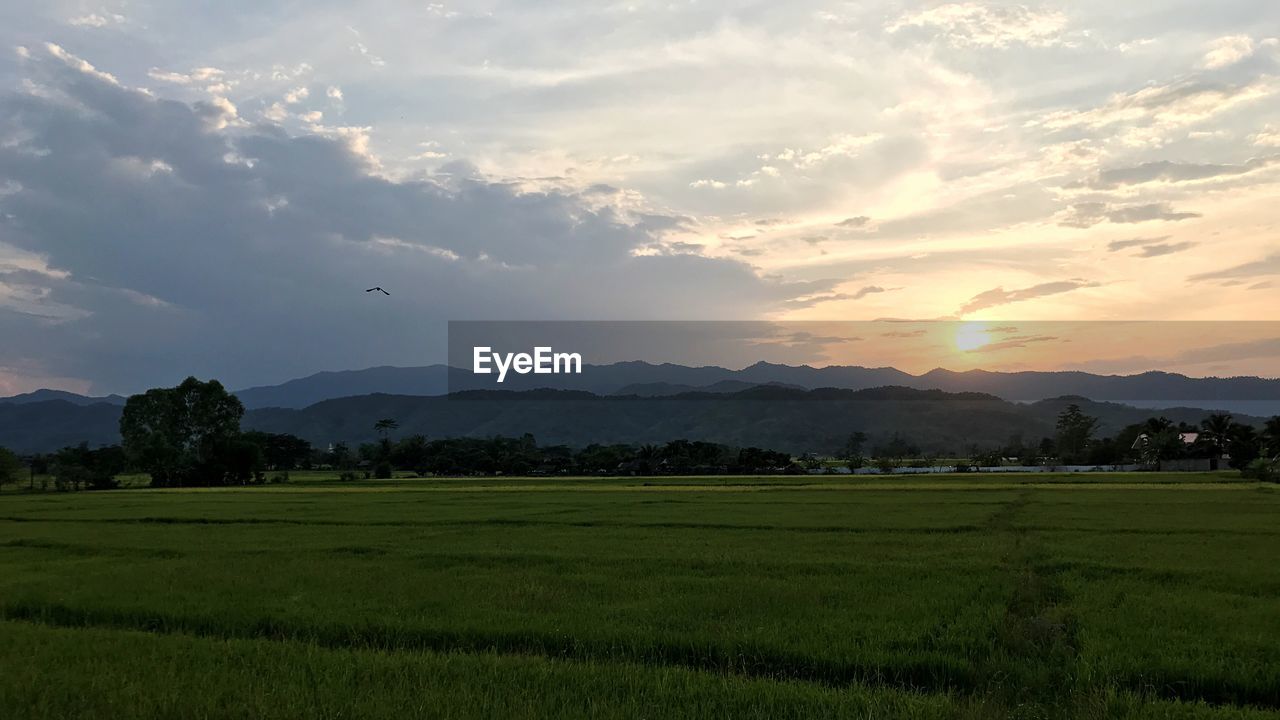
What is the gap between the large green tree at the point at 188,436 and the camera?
82750mm

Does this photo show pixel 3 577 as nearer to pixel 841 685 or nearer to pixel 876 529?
pixel 841 685

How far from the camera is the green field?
7.83 meters

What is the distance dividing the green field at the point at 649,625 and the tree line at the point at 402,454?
2555 inches

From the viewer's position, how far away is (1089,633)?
1020cm

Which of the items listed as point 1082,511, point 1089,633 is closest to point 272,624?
point 1089,633

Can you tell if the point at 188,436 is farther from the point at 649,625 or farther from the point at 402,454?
the point at 649,625

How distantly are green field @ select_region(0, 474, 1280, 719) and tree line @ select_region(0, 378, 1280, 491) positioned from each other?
213 feet

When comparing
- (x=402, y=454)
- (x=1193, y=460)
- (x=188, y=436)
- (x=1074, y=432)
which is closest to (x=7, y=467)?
(x=188, y=436)

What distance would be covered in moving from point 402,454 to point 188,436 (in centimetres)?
3924

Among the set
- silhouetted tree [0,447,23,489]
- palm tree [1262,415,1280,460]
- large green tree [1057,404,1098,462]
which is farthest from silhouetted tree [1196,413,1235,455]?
silhouetted tree [0,447,23,489]

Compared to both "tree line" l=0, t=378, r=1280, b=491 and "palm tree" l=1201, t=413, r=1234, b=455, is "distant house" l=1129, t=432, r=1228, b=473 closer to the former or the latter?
"tree line" l=0, t=378, r=1280, b=491

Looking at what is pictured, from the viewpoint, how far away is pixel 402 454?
12425 centimetres

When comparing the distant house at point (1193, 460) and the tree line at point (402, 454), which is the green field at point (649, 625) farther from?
the distant house at point (1193, 460)

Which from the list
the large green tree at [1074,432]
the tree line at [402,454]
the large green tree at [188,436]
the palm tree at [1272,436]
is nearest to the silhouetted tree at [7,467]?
the tree line at [402,454]
